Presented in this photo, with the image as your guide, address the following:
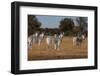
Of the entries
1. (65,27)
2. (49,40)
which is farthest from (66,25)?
(49,40)

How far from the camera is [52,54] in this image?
52.0 inches

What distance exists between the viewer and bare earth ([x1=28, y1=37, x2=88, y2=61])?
1284mm

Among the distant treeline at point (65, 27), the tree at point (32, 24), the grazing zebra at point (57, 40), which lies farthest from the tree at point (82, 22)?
the tree at point (32, 24)

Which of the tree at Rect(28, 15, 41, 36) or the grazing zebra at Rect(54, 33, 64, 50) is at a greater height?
the tree at Rect(28, 15, 41, 36)

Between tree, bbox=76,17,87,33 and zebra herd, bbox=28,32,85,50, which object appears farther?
tree, bbox=76,17,87,33

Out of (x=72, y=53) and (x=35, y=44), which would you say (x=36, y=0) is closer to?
(x=35, y=44)

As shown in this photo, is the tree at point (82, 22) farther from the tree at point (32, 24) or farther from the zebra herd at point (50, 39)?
the tree at point (32, 24)

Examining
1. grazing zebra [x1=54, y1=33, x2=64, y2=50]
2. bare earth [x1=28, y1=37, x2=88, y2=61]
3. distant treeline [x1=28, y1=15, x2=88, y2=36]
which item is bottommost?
bare earth [x1=28, y1=37, x2=88, y2=61]

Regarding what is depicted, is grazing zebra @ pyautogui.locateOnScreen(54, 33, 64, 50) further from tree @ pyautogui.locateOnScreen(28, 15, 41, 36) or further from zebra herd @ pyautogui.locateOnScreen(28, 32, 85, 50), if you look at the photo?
tree @ pyautogui.locateOnScreen(28, 15, 41, 36)

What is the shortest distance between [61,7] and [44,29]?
13 centimetres

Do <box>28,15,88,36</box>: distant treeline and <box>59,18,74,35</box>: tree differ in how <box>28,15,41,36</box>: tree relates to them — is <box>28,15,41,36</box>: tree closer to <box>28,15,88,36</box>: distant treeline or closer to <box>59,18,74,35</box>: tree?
<box>28,15,88,36</box>: distant treeline

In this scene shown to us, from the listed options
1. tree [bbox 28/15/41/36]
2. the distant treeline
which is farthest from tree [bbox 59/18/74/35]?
tree [bbox 28/15/41/36]

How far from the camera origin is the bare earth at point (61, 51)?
128 cm
